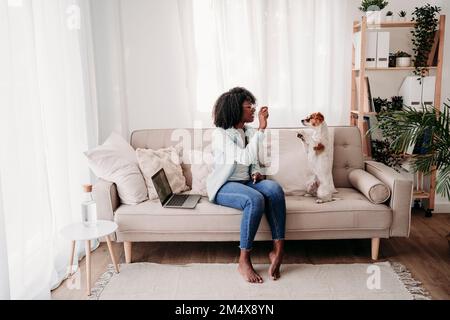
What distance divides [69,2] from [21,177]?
1.35m

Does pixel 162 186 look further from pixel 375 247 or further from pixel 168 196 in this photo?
pixel 375 247

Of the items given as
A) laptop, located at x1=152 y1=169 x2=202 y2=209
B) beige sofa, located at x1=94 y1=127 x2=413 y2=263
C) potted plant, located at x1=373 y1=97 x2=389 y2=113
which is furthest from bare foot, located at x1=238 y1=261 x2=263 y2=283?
potted plant, located at x1=373 y1=97 x2=389 y2=113

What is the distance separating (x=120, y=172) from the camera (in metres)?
2.83

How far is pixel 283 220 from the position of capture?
266 centimetres

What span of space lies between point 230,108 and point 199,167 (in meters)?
0.50

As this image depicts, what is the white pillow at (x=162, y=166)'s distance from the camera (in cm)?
292

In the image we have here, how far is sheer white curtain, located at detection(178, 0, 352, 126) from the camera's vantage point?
3631mm

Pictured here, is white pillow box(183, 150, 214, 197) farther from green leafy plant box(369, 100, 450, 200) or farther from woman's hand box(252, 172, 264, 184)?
green leafy plant box(369, 100, 450, 200)

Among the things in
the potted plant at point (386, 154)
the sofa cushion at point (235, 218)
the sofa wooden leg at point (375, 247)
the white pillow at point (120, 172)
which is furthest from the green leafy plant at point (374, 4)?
the white pillow at point (120, 172)

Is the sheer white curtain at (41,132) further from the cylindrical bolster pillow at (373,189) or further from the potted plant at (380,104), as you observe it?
the potted plant at (380,104)

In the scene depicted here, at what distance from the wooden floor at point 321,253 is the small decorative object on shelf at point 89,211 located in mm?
356

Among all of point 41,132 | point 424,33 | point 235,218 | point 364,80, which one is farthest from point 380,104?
point 41,132

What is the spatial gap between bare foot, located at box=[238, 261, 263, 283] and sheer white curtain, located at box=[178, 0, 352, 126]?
1.53 m
